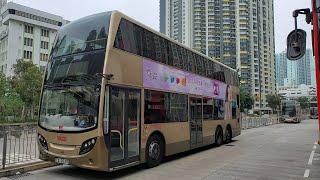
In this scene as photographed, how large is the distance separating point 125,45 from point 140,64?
0.85m

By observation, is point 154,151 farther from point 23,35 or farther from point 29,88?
point 23,35

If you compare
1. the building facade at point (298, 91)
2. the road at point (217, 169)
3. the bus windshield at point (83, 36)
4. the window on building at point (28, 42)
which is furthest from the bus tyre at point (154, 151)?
the building facade at point (298, 91)

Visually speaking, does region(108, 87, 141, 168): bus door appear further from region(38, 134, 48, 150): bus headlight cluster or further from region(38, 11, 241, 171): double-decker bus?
region(38, 134, 48, 150): bus headlight cluster

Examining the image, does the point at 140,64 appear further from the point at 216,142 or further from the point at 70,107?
the point at 216,142

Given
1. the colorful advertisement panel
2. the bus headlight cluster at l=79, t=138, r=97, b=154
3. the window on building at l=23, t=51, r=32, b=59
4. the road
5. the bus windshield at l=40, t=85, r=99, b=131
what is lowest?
the road

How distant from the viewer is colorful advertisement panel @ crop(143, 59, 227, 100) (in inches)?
453

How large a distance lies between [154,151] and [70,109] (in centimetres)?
317

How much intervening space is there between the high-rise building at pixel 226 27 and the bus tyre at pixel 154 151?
69.8 m

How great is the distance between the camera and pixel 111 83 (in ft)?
31.6

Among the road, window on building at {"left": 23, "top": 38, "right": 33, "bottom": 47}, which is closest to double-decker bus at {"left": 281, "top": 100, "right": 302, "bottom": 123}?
the road

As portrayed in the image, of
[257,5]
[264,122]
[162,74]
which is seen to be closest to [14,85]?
[264,122]

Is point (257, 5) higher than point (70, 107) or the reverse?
higher

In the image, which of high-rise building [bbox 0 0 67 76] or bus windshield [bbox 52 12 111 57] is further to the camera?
high-rise building [bbox 0 0 67 76]

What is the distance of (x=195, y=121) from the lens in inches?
Result: 581
